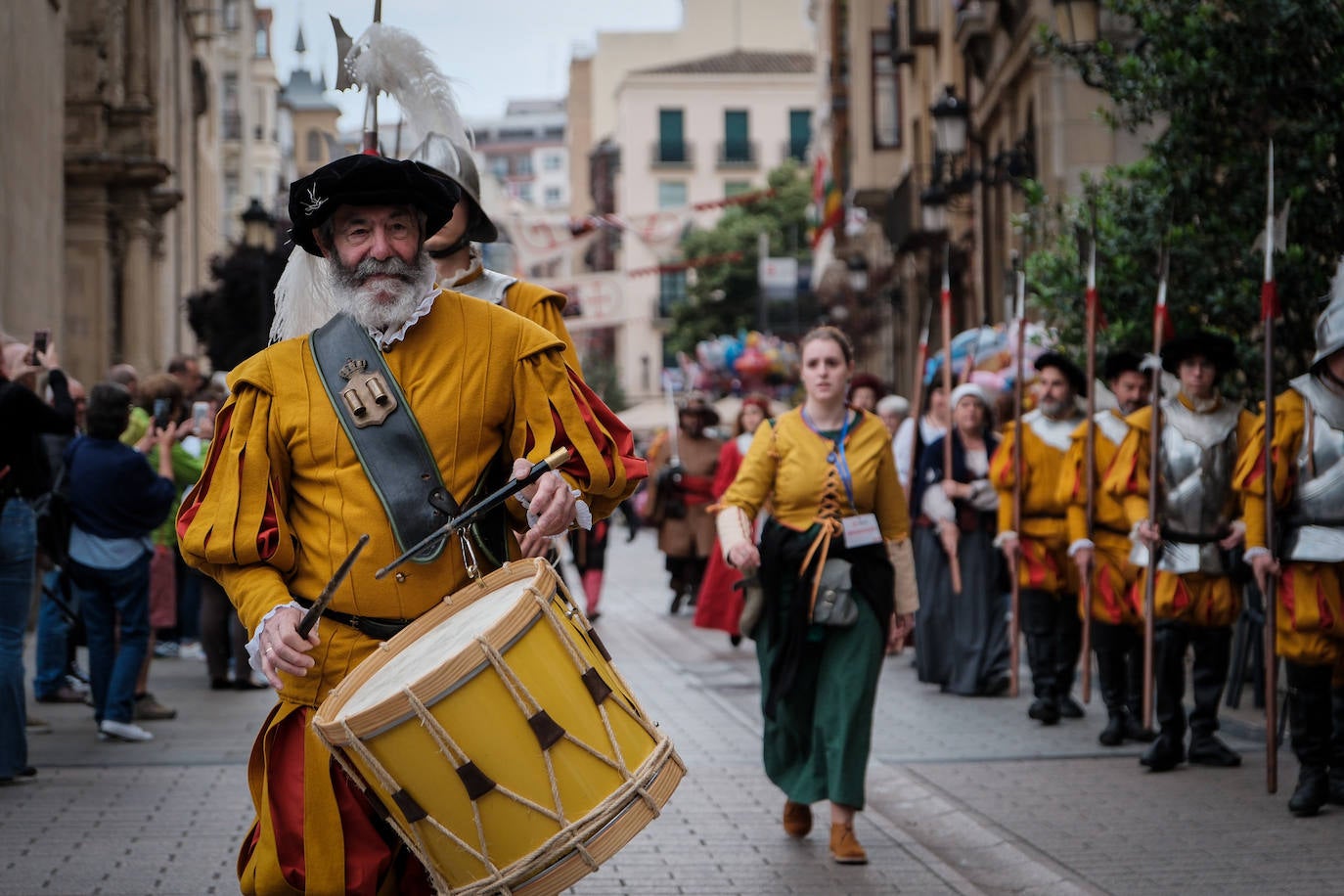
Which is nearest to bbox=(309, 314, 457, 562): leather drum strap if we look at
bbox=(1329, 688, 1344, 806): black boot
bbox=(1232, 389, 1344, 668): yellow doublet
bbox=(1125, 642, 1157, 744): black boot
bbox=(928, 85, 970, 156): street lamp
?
bbox=(1232, 389, 1344, 668): yellow doublet

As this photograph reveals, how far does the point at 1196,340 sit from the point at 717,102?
82760 mm

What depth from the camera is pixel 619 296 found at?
34688mm

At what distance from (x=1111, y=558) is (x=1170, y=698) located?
4.10 feet

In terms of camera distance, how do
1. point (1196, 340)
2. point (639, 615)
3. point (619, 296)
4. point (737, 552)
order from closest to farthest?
1. point (737, 552)
2. point (1196, 340)
3. point (639, 615)
4. point (619, 296)

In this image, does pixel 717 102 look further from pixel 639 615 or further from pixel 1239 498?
pixel 1239 498

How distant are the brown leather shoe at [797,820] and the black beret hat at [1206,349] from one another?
2.94 metres

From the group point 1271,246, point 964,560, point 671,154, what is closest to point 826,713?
point 1271,246

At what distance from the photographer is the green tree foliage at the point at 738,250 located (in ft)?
234

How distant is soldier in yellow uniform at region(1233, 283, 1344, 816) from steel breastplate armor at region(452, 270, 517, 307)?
11.9ft

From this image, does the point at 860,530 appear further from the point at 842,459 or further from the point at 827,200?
the point at 827,200

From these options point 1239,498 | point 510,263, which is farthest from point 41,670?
point 510,263

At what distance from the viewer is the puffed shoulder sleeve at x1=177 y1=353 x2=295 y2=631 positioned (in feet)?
14.1

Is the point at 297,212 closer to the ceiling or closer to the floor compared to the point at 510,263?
closer to the floor

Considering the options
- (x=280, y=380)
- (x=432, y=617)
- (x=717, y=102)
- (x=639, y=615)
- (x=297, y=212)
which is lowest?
(x=639, y=615)
